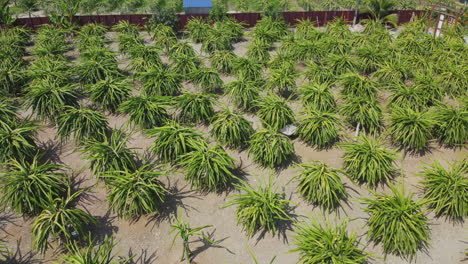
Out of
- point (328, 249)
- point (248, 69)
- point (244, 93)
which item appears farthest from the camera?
point (248, 69)

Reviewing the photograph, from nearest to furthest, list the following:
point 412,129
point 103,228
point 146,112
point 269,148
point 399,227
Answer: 1. point 399,227
2. point 103,228
3. point 269,148
4. point 412,129
5. point 146,112

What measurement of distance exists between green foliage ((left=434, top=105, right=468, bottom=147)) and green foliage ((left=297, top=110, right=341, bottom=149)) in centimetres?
265

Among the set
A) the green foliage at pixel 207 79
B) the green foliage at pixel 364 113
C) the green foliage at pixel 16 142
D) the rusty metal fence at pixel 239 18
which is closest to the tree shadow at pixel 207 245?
the green foliage at pixel 16 142

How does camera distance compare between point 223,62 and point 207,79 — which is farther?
point 223,62

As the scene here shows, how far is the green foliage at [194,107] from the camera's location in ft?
29.8

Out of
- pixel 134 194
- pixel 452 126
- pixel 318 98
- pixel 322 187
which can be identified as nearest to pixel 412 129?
pixel 452 126

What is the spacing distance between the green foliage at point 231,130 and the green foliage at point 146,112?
1539mm

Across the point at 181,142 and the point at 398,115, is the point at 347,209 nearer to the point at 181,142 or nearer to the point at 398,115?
the point at 398,115

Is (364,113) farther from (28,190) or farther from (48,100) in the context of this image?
(48,100)

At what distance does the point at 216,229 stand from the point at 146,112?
3.99 metres

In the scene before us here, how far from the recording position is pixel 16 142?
23.9 feet

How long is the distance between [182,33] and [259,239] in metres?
13.8

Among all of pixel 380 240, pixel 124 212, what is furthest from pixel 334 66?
pixel 124 212

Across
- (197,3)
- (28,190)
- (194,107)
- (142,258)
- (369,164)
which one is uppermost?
(197,3)
